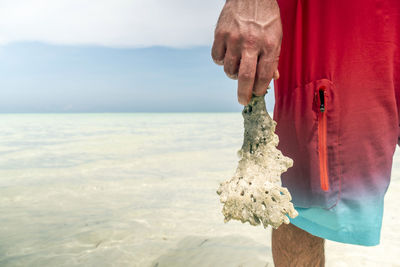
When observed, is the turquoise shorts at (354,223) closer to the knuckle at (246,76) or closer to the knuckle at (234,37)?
the knuckle at (246,76)

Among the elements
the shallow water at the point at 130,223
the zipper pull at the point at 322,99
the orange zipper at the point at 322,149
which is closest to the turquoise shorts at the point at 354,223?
the orange zipper at the point at 322,149

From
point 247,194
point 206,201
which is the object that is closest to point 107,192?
point 206,201

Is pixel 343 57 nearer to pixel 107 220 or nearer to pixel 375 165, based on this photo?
pixel 375 165

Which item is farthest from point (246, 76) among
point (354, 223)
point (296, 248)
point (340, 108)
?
point (296, 248)

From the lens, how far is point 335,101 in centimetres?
114

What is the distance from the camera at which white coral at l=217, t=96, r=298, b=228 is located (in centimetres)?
91

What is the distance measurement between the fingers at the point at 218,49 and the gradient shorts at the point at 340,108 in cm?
39

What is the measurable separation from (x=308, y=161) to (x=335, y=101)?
0.87 feet

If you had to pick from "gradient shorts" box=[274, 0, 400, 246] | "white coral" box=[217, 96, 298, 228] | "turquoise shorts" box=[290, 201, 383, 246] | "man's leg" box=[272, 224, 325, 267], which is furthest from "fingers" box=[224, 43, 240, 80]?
"man's leg" box=[272, 224, 325, 267]

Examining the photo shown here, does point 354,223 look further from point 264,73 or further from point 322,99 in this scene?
point 264,73

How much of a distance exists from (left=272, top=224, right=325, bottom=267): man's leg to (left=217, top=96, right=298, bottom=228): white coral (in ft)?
1.94

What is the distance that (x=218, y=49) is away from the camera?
3.15 ft

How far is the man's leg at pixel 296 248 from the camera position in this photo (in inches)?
55.4

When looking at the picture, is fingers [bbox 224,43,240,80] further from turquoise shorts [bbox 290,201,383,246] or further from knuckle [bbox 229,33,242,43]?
turquoise shorts [bbox 290,201,383,246]
